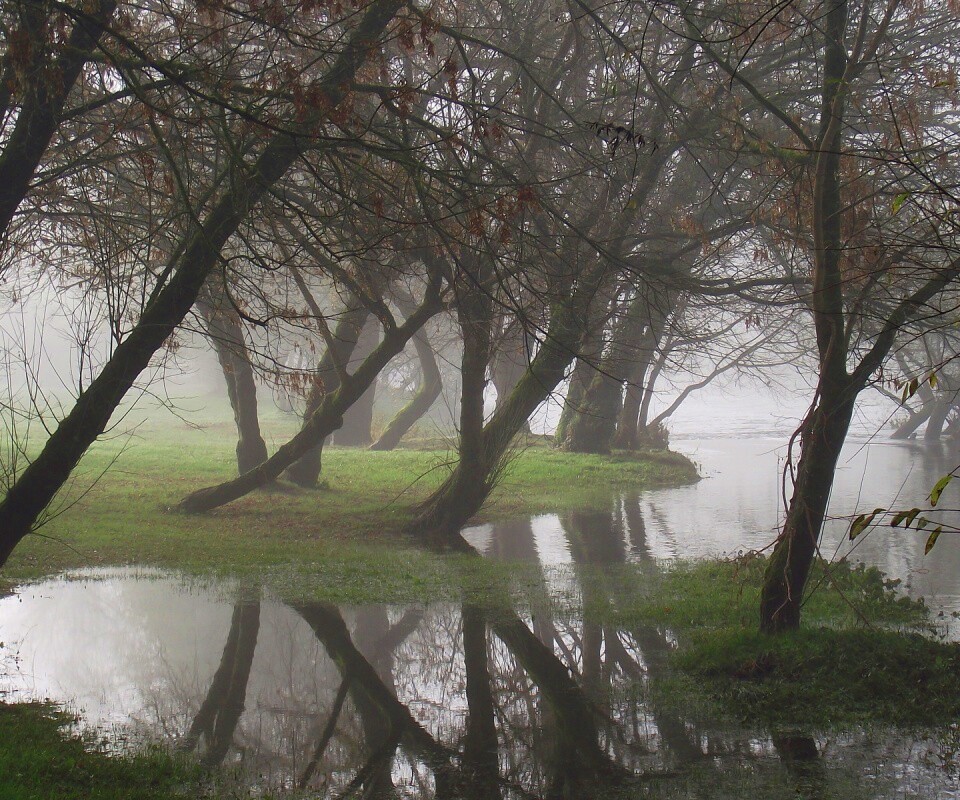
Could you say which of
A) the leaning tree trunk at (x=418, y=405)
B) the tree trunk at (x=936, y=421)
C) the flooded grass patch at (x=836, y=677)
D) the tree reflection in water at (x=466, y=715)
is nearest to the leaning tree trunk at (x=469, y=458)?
A: the tree reflection in water at (x=466, y=715)

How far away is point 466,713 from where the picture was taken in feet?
23.1

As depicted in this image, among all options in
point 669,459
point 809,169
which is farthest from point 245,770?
point 669,459

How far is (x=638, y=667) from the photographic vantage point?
26.8 ft

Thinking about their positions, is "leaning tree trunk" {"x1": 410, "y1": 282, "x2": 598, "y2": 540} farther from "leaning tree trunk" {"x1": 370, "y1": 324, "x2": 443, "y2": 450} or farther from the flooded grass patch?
"leaning tree trunk" {"x1": 370, "y1": 324, "x2": 443, "y2": 450}

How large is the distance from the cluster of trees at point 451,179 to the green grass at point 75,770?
230cm

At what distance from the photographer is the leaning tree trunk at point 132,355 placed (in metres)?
7.74

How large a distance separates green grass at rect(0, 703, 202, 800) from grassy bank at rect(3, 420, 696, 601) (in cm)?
355

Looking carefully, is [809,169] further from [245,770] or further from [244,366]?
[244,366]

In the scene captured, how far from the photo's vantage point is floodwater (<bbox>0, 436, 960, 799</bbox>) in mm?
5723

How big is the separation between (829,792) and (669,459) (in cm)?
2280

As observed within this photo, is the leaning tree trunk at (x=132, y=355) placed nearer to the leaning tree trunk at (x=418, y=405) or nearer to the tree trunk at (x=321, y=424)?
the tree trunk at (x=321, y=424)

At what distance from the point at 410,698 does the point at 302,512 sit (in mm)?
10613

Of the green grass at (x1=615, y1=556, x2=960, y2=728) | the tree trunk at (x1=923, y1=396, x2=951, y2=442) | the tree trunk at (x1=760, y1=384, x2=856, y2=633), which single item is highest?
the tree trunk at (x1=923, y1=396, x2=951, y2=442)

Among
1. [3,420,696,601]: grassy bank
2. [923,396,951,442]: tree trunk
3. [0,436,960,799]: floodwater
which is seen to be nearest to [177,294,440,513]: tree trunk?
[3,420,696,601]: grassy bank
